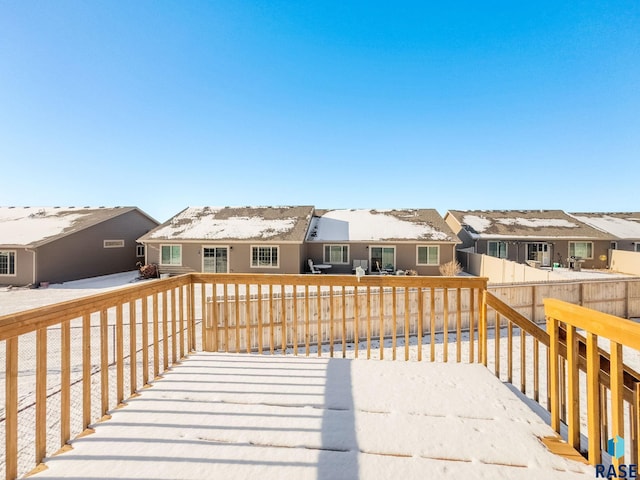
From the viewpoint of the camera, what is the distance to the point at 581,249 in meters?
16.8

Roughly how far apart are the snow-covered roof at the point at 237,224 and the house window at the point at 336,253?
68.0 inches

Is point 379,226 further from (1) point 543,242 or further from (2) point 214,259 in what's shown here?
(1) point 543,242

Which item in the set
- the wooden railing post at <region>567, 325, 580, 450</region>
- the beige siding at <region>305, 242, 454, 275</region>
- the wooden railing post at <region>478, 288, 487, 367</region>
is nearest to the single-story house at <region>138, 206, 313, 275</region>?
the beige siding at <region>305, 242, 454, 275</region>

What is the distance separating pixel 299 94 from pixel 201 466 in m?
Answer: 14.2

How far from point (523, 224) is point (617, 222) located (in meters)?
8.03

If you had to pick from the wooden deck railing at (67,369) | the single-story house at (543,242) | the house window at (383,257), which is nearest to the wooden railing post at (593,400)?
the wooden deck railing at (67,369)

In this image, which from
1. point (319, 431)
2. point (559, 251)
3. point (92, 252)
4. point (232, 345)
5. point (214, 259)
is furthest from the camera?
point (559, 251)

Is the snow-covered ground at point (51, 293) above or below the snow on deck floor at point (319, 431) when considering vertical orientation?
below

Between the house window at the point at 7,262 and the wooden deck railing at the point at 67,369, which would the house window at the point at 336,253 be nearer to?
the wooden deck railing at the point at 67,369

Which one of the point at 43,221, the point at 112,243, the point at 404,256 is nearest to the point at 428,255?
the point at 404,256

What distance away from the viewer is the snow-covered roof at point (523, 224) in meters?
16.8

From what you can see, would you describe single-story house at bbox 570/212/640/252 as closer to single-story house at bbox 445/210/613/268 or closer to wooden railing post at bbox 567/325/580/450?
single-story house at bbox 445/210/613/268

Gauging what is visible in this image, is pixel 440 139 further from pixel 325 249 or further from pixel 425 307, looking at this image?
pixel 425 307

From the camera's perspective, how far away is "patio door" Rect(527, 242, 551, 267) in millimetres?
16734
